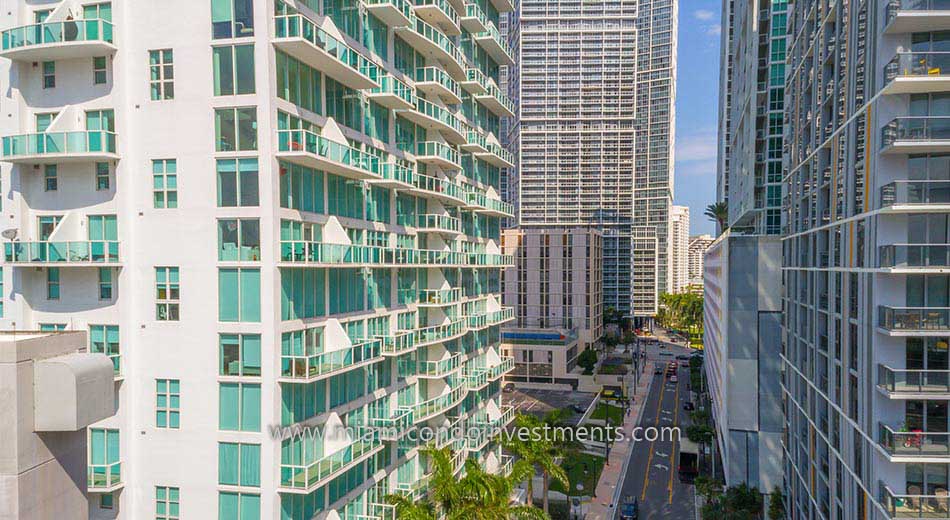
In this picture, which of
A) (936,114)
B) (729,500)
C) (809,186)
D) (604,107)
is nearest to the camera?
(936,114)

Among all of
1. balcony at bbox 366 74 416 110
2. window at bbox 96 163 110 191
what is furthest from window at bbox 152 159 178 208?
balcony at bbox 366 74 416 110

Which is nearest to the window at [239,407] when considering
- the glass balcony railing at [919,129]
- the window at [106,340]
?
the window at [106,340]

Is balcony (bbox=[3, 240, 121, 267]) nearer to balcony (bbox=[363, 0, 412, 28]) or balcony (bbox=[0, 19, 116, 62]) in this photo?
balcony (bbox=[0, 19, 116, 62])

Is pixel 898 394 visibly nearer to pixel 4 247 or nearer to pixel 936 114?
pixel 936 114

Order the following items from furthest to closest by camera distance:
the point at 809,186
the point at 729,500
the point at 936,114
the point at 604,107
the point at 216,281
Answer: the point at 604,107 → the point at 729,500 → the point at 809,186 → the point at 216,281 → the point at 936,114

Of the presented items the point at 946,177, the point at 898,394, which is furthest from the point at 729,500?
the point at 946,177

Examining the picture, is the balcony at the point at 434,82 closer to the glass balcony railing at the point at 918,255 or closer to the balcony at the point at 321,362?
the balcony at the point at 321,362

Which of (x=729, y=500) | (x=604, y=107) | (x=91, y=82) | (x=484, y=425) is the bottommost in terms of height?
(x=729, y=500)
